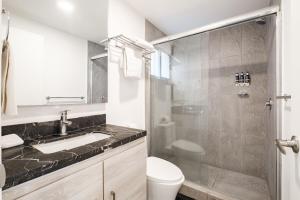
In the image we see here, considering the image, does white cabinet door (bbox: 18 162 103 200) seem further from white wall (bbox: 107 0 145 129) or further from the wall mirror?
white wall (bbox: 107 0 145 129)

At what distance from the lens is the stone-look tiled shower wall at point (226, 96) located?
6.10 ft

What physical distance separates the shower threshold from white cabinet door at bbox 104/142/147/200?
715 millimetres

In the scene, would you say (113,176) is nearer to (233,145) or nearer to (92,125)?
(92,125)

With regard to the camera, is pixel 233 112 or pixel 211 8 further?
pixel 233 112

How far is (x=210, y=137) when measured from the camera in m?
2.33

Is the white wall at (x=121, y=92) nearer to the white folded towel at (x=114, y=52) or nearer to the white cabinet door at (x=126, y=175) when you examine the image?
the white folded towel at (x=114, y=52)

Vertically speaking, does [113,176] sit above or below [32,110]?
below

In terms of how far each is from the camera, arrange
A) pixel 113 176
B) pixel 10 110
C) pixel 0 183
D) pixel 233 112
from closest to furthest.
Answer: pixel 0 183, pixel 10 110, pixel 113 176, pixel 233 112

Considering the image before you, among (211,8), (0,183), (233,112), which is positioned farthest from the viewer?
(233,112)

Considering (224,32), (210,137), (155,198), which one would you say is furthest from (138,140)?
(224,32)

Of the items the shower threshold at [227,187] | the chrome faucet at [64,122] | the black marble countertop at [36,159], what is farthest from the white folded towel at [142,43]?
the shower threshold at [227,187]

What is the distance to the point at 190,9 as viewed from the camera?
186 cm

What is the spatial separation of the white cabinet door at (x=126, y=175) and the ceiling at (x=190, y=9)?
159 cm

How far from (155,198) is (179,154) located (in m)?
0.69
